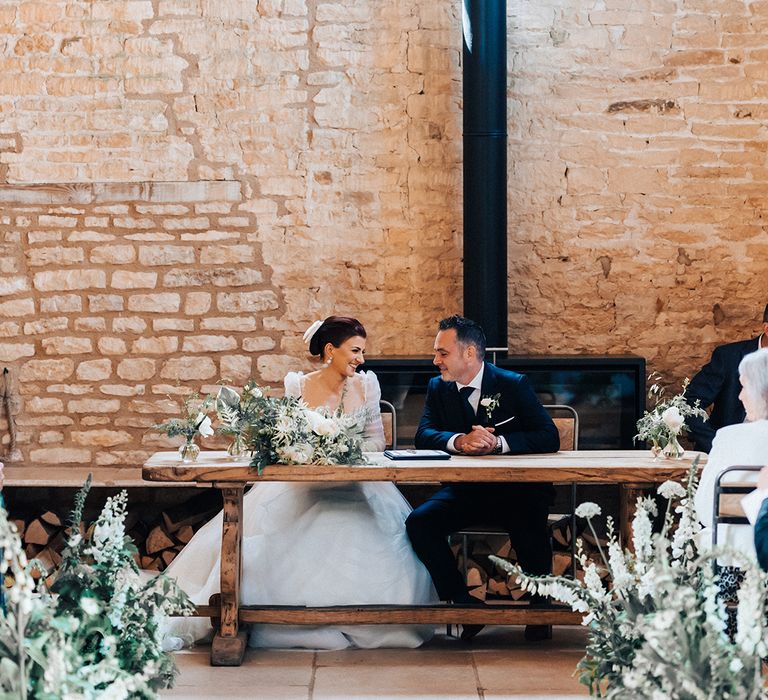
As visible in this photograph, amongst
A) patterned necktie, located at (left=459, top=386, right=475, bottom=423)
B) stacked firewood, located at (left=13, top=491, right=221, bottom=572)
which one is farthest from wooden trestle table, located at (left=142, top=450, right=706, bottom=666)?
stacked firewood, located at (left=13, top=491, right=221, bottom=572)

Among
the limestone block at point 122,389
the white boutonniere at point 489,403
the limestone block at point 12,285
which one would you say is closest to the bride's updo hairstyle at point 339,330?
the white boutonniere at point 489,403

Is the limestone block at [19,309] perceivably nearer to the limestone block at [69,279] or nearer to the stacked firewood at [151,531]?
the limestone block at [69,279]

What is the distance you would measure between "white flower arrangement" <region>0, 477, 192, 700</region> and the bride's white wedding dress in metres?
1.50

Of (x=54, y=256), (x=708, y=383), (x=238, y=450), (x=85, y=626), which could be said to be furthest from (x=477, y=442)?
(x=54, y=256)

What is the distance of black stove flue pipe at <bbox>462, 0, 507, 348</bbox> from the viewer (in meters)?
5.93

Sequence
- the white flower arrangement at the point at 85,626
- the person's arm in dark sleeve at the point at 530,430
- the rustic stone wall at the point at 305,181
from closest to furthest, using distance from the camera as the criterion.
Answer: the white flower arrangement at the point at 85,626, the person's arm in dark sleeve at the point at 530,430, the rustic stone wall at the point at 305,181

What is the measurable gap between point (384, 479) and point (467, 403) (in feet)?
2.92

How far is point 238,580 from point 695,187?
11.6 ft

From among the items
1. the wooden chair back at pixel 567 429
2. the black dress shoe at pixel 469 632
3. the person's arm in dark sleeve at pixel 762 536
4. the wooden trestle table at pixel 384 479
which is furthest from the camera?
the wooden chair back at pixel 567 429

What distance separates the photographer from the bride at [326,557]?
4602 millimetres

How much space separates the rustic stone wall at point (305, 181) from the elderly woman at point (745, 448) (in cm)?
271

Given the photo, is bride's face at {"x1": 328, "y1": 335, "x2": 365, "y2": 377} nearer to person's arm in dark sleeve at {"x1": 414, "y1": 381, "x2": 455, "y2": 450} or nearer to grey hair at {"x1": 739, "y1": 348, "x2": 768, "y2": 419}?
person's arm in dark sleeve at {"x1": 414, "y1": 381, "x2": 455, "y2": 450}

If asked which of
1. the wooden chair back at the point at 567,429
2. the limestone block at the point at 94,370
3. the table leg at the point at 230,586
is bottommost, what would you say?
the table leg at the point at 230,586

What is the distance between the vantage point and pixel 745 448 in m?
3.60
